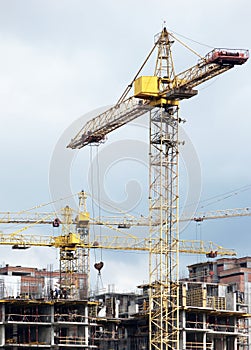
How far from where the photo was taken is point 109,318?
116m

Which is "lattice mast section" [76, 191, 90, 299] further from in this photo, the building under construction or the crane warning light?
the crane warning light

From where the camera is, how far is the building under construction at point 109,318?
10631 centimetres

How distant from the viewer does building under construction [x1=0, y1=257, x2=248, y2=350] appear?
10631 centimetres

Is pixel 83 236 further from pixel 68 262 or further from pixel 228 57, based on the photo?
pixel 228 57

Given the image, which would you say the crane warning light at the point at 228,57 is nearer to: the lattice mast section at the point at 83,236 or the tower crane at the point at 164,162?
the tower crane at the point at 164,162

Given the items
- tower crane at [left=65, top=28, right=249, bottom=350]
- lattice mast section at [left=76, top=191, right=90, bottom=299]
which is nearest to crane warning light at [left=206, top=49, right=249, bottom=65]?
tower crane at [left=65, top=28, right=249, bottom=350]

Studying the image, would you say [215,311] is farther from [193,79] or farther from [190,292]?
[193,79]

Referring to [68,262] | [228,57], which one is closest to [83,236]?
[68,262]

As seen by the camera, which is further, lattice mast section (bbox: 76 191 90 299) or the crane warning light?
lattice mast section (bbox: 76 191 90 299)

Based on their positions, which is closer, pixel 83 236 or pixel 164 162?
pixel 164 162

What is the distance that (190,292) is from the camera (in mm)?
110688

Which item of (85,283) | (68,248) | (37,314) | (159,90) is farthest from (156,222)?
(85,283)

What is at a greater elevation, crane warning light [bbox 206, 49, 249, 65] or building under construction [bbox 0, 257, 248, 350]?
crane warning light [bbox 206, 49, 249, 65]

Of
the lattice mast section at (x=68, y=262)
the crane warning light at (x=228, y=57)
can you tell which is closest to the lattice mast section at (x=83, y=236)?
the lattice mast section at (x=68, y=262)
